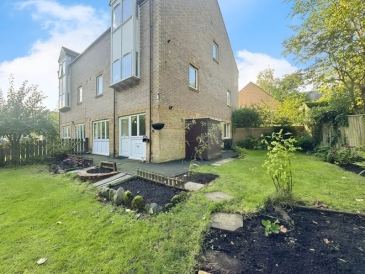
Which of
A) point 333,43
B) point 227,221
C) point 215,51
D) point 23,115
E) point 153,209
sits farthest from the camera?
point 215,51

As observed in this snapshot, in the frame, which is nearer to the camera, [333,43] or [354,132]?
[354,132]

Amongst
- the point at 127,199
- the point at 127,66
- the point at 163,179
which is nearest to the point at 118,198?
the point at 127,199

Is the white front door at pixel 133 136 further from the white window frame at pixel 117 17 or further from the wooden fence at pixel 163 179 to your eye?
the white window frame at pixel 117 17

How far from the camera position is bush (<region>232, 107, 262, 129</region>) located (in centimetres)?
1608

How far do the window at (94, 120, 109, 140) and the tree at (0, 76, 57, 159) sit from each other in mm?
2413

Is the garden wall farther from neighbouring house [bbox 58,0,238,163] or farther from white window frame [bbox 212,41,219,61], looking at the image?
white window frame [bbox 212,41,219,61]

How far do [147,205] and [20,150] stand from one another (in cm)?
944

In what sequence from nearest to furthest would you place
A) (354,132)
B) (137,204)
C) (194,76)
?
(137,204), (354,132), (194,76)

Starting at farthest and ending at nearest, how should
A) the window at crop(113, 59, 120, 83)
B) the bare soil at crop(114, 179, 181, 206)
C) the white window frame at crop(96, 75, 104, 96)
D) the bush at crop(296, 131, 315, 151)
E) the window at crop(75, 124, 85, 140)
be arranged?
the window at crop(75, 124, 85, 140) → the bush at crop(296, 131, 315, 151) → the white window frame at crop(96, 75, 104, 96) → the window at crop(113, 59, 120, 83) → the bare soil at crop(114, 179, 181, 206)

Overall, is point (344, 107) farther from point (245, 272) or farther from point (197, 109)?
point (245, 272)

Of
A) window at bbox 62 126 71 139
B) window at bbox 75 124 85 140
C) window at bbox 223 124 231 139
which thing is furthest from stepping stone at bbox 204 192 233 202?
window at bbox 62 126 71 139

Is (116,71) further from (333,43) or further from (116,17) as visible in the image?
(333,43)

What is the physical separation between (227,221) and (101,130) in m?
11.1

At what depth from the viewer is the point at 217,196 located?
12.0 feet
